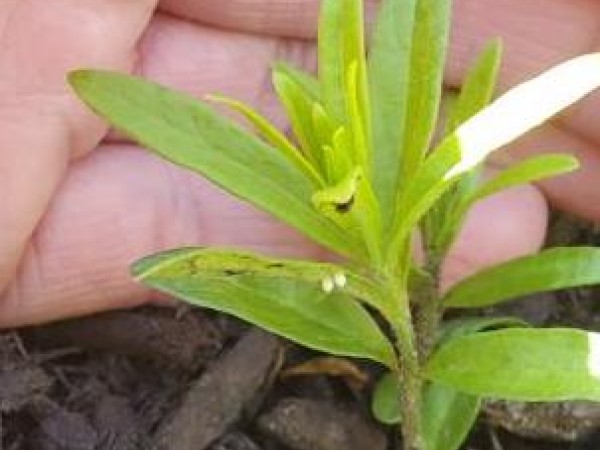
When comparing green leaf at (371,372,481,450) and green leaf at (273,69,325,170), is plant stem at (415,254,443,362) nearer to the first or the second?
green leaf at (371,372,481,450)

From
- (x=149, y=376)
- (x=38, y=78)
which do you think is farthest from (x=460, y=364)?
(x=38, y=78)

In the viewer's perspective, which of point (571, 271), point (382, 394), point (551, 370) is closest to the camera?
point (551, 370)

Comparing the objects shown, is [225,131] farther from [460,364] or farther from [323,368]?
[323,368]

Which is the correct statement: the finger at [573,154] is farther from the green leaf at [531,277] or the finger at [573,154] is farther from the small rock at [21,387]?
the small rock at [21,387]

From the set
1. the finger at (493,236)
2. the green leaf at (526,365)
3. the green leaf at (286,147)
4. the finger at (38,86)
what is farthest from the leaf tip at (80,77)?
the finger at (493,236)

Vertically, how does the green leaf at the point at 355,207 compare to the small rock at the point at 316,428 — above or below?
above

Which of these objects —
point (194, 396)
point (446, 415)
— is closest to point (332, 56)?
point (446, 415)

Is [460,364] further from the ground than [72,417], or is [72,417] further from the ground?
[460,364]

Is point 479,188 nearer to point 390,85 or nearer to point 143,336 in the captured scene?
point 390,85
